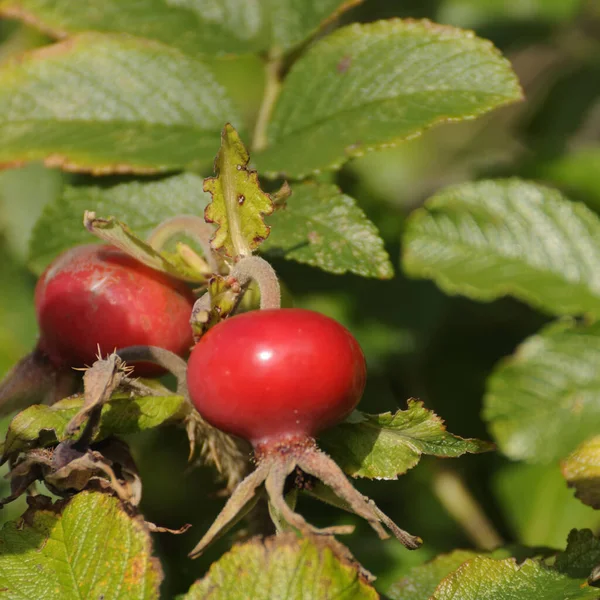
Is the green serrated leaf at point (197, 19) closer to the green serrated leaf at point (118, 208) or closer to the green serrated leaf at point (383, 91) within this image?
the green serrated leaf at point (383, 91)

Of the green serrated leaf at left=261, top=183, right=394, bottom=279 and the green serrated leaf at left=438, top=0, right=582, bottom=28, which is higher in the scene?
the green serrated leaf at left=438, top=0, right=582, bottom=28

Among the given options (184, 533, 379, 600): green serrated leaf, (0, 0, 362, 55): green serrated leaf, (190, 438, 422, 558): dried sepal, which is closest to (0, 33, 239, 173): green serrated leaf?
(0, 0, 362, 55): green serrated leaf

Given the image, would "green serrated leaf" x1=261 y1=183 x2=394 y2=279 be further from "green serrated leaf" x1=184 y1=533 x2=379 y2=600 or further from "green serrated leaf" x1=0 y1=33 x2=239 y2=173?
"green serrated leaf" x1=184 y1=533 x2=379 y2=600

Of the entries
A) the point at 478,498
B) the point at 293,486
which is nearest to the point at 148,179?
the point at 293,486

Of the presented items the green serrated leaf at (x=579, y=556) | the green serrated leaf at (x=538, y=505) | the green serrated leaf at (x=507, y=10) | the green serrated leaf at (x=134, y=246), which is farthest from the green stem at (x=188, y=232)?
the green serrated leaf at (x=507, y=10)

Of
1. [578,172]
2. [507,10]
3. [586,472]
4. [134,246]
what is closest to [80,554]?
[134,246]

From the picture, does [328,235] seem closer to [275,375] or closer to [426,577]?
[275,375]
